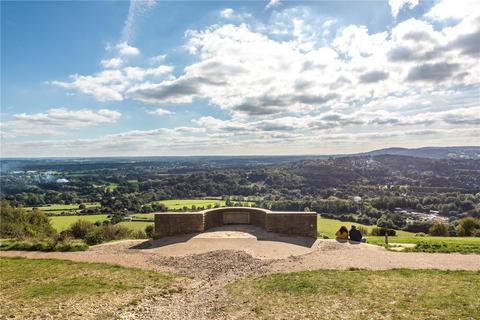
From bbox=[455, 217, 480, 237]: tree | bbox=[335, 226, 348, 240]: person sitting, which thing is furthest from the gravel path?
bbox=[455, 217, 480, 237]: tree

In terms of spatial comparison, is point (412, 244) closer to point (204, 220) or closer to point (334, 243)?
point (334, 243)

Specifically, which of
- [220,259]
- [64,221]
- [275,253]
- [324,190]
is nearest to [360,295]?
[275,253]

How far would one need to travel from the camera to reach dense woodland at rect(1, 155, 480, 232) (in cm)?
5968

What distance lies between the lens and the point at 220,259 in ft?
42.0

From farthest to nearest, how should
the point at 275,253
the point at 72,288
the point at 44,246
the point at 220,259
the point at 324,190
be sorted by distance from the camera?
the point at 324,190 < the point at 44,246 < the point at 275,253 < the point at 220,259 < the point at 72,288

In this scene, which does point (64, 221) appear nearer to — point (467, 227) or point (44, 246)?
point (44, 246)

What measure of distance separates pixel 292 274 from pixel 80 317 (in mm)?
6414

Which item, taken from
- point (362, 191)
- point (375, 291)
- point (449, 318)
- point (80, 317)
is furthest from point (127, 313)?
point (362, 191)

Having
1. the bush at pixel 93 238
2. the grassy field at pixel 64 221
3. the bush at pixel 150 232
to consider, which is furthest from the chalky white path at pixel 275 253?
the grassy field at pixel 64 221

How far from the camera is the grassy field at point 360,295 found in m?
7.46

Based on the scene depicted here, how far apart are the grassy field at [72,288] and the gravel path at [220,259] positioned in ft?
2.06

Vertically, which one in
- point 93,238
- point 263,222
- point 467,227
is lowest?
point 467,227

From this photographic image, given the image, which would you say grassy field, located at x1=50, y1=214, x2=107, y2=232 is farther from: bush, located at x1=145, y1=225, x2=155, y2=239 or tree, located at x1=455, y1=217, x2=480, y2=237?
tree, located at x1=455, y1=217, x2=480, y2=237

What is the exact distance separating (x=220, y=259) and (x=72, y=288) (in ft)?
17.6
